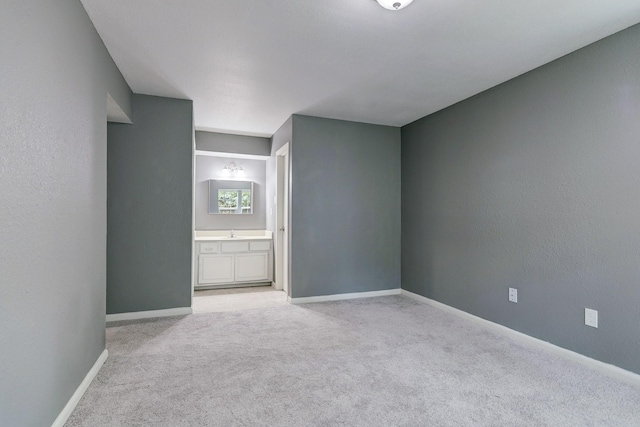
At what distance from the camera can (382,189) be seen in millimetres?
4484

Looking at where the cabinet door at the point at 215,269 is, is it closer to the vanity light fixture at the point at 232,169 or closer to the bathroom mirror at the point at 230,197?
the bathroom mirror at the point at 230,197

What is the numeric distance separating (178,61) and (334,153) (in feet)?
7.02

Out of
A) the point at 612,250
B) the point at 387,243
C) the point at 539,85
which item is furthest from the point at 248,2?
the point at 387,243

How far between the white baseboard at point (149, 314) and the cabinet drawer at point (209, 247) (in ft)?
4.25

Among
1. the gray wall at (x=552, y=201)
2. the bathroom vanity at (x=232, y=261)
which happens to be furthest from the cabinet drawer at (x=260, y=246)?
the gray wall at (x=552, y=201)

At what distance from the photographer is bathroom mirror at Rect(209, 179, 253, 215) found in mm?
5363

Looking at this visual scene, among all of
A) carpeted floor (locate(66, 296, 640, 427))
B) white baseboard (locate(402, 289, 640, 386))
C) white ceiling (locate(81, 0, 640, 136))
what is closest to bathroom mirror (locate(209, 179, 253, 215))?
white ceiling (locate(81, 0, 640, 136))

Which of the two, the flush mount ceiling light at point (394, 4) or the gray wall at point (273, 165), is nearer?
the flush mount ceiling light at point (394, 4)

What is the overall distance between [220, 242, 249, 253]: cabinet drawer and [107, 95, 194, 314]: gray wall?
1262mm

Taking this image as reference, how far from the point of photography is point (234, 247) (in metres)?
4.89

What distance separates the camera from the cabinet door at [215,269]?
4719mm

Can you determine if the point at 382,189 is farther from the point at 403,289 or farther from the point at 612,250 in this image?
the point at 612,250

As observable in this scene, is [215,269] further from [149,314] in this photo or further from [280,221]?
[149,314]

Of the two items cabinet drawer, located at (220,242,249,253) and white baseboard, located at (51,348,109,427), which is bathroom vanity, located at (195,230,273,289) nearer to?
cabinet drawer, located at (220,242,249,253)
